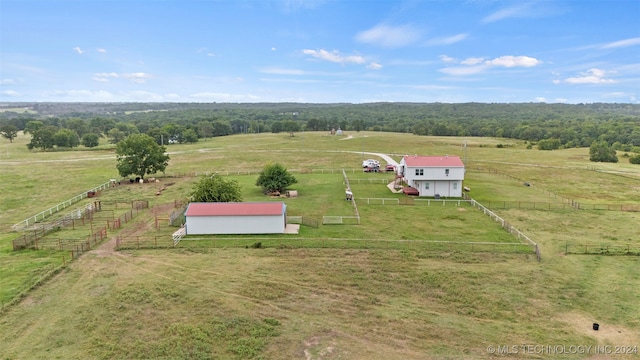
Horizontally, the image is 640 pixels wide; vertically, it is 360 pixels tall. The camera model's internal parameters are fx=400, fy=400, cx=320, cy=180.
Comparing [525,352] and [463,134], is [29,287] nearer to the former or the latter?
[525,352]

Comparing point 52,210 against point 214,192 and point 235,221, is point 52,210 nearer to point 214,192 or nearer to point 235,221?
point 214,192

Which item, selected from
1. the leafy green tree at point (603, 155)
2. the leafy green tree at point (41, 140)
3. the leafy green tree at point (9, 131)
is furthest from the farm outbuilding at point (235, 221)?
the leafy green tree at point (9, 131)

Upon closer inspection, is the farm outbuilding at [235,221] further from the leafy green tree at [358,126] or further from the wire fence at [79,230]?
the leafy green tree at [358,126]

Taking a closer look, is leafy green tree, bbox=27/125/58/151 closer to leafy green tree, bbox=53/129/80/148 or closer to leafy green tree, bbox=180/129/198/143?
leafy green tree, bbox=53/129/80/148

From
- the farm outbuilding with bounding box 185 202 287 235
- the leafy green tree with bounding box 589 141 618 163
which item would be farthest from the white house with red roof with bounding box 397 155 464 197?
the leafy green tree with bounding box 589 141 618 163

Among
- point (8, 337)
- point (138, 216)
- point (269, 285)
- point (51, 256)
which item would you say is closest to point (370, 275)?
point (269, 285)

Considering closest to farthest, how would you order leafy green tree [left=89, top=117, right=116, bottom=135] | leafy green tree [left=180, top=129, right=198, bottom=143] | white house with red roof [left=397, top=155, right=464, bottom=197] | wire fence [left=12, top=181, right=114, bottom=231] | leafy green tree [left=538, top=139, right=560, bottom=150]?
wire fence [left=12, top=181, right=114, bottom=231], white house with red roof [left=397, top=155, right=464, bottom=197], leafy green tree [left=538, top=139, right=560, bottom=150], leafy green tree [left=180, top=129, right=198, bottom=143], leafy green tree [left=89, top=117, right=116, bottom=135]

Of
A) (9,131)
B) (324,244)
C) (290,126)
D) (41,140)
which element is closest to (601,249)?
(324,244)
